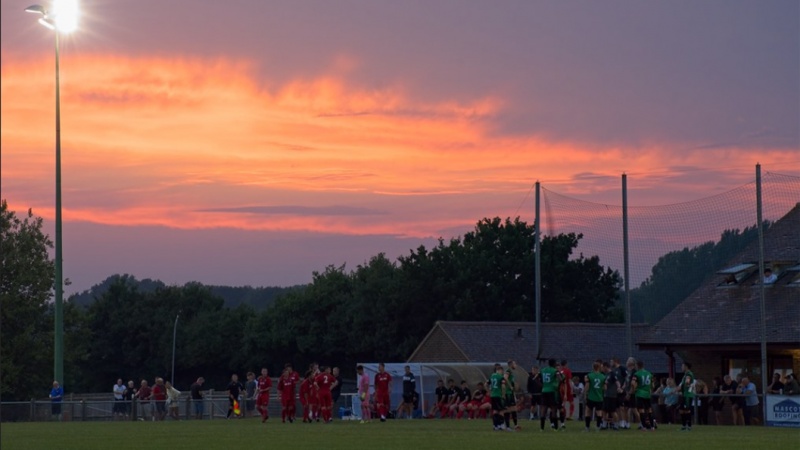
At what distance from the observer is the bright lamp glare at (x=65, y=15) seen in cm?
4253

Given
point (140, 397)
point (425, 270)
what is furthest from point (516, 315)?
point (140, 397)

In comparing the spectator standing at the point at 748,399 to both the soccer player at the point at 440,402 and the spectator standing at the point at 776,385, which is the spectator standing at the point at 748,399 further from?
the soccer player at the point at 440,402

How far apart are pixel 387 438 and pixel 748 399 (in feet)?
48.7

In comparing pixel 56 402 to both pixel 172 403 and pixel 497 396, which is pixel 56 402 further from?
pixel 497 396

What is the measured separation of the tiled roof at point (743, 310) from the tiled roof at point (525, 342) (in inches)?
611

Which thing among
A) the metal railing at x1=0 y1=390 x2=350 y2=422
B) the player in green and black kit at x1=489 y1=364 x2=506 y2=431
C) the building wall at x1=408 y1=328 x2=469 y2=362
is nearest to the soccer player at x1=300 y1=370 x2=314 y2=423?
the metal railing at x1=0 y1=390 x2=350 y2=422

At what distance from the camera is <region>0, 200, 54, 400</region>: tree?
77750 mm

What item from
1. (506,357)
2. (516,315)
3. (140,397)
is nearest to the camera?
(140,397)

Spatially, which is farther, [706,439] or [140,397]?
[140,397]

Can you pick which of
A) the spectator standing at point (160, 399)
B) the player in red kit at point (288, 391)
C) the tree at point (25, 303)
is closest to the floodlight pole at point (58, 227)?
the spectator standing at point (160, 399)

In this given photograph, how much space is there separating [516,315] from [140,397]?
42456 millimetres

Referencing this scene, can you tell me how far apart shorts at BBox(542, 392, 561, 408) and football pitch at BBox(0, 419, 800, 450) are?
799mm

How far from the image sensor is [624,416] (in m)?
34.3

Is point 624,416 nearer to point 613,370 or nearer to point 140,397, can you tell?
point 613,370
